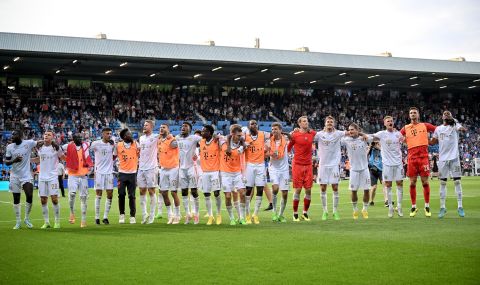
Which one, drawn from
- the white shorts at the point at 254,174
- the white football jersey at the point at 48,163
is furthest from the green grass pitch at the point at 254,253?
the white football jersey at the point at 48,163

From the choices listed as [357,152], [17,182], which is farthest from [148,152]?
[357,152]

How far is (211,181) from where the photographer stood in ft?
57.8

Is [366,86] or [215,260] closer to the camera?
[215,260]

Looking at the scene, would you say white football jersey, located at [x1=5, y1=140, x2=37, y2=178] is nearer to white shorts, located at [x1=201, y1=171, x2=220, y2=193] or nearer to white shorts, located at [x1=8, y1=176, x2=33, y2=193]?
white shorts, located at [x1=8, y1=176, x2=33, y2=193]

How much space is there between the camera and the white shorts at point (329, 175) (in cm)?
1823

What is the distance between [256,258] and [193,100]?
49.9m

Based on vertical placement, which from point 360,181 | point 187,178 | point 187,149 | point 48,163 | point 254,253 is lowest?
point 254,253

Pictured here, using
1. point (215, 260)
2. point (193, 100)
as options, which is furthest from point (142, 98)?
point (215, 260)

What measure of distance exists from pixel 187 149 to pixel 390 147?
572 cm

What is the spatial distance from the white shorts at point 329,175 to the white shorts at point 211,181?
3.04 m

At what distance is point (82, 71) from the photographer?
181 ft

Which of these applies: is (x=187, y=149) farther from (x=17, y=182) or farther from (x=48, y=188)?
(x=17, y=182)

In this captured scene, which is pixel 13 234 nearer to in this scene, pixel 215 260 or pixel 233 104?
pixel 215 260

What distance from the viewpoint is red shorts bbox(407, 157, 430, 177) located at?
698 inches
